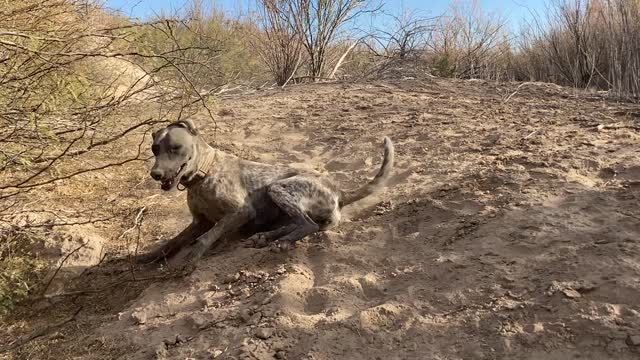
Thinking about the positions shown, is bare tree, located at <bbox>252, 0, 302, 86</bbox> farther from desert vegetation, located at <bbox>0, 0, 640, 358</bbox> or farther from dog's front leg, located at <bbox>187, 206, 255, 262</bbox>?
dog's front leg, located at <bbox>187, 206, 255, 262</bbox>

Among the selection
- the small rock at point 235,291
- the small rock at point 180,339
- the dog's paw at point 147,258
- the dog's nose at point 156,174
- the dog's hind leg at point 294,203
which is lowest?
the small rock at point 180,339

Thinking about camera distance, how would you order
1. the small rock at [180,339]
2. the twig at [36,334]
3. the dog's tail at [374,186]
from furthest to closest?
the dog's tail at [374,186], the twig at [36,334], the small rock at [180,339]

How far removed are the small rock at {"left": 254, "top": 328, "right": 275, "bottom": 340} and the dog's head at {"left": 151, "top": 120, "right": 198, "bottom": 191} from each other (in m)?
1.44

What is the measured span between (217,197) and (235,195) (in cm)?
14

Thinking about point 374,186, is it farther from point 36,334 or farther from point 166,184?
point 36,334

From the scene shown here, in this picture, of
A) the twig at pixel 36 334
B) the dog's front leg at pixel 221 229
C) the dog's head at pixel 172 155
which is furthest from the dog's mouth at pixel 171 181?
the twig at pixel 36 334

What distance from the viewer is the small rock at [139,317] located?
10.9 feet

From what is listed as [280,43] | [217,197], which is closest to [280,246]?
[217,197]

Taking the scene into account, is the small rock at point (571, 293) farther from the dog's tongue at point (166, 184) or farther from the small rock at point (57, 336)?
→ the small rock at point (57, 336)

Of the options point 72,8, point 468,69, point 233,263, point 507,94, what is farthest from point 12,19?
point 468,69

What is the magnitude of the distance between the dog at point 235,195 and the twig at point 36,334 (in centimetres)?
87

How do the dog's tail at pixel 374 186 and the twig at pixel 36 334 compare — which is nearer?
the twig at pixel 36 334

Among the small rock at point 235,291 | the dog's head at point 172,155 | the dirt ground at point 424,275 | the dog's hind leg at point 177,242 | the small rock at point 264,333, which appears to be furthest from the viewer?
the dog's hind leg at point 177,242

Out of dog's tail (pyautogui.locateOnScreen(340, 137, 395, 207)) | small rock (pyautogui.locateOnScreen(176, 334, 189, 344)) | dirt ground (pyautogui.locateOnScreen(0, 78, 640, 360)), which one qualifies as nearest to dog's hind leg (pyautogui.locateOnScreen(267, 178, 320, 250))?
dirt ground (pyautogui.locateOnScreen(0, 78, 640, 360))
